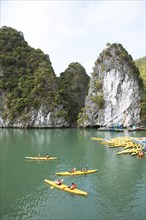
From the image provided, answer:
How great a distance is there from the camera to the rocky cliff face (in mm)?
72006

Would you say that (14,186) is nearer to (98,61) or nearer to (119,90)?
(119,90)

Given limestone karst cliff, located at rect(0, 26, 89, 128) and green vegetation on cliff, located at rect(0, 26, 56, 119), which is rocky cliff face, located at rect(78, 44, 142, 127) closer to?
limestone karst cliff, located at rect(0, 26, 89, 128)

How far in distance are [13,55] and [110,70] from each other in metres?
35.1

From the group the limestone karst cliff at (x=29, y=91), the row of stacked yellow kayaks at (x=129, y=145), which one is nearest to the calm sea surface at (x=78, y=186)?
the row of stacked yellow kayaks at (x=129, y=145)

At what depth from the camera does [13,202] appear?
18.6 m

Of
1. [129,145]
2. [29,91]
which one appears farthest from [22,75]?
[129,145]

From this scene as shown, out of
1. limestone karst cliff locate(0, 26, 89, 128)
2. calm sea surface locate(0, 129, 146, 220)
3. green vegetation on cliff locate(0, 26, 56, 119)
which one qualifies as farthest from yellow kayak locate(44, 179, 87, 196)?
green vegetation on cliff locate(0, 26, 56, 119)

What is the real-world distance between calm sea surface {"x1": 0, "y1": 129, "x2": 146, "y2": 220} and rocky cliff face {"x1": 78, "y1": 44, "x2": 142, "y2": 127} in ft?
126

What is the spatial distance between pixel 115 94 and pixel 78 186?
54.7 metres

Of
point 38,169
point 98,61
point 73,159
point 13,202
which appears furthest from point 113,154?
point 98,61

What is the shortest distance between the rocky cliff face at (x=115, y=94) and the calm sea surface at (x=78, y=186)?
38253 millimetres

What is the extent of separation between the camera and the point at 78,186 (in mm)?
21641

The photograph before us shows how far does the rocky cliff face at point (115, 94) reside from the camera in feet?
236

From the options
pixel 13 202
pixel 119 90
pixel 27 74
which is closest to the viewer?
pixel 13 202
